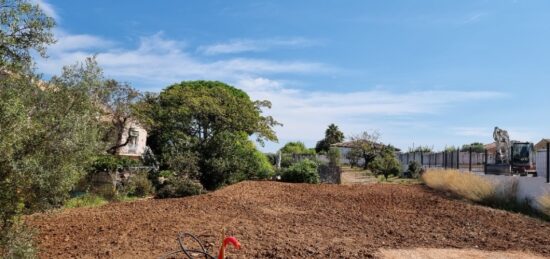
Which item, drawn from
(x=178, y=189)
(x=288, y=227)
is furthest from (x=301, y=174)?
(x=288, y=227)

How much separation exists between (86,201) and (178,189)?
9.62 ft

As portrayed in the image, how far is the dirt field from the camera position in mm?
8102

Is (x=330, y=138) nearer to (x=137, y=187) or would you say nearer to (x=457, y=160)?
(x=457, y=160)

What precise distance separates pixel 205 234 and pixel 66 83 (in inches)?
136

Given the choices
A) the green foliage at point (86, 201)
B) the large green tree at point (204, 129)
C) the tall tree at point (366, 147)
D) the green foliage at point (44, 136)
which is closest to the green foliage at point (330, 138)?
Answer: the tall tree at point (366, 147)

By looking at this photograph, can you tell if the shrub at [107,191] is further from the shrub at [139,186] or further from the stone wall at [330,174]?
the stone wall at [330,174]

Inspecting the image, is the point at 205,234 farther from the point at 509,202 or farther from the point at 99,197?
the point at 509,202

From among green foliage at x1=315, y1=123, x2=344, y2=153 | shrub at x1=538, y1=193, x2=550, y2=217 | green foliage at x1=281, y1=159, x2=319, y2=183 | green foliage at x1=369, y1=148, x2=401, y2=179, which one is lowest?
shrub at x1=538, y1=193, x2=550, y2=217

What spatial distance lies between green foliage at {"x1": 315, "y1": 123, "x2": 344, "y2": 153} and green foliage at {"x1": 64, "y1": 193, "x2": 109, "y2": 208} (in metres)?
63.5

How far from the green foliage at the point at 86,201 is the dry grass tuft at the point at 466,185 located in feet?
41.3

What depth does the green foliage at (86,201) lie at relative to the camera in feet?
48.0

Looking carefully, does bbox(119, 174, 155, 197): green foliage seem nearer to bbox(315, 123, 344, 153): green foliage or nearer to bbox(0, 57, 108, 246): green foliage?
bbox(0, 57, 108, 246): green foliage

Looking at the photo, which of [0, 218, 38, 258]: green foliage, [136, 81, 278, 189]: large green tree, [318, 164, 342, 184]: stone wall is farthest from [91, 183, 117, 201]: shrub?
[0, 218, 38, 258]: green foliage

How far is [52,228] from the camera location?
9758 mm
